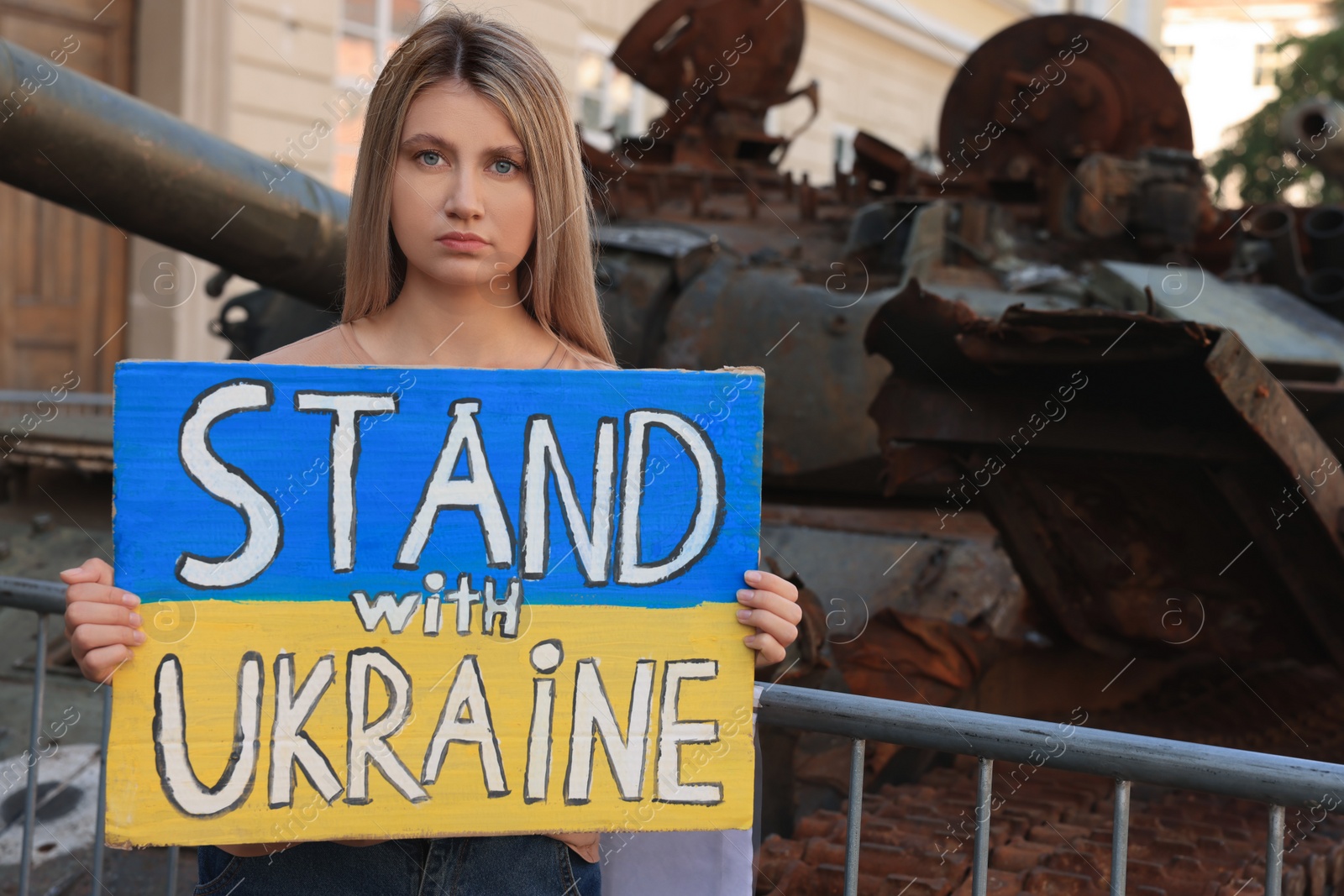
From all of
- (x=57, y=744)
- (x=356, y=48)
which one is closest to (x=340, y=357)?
(x=57, y=744)

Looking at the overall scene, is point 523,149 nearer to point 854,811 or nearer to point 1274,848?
point 854,811

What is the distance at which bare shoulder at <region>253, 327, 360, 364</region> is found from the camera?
1808 millimetres

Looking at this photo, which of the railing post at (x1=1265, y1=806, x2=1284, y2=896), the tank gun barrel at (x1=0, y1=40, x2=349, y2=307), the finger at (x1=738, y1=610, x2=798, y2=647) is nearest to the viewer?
the finger at (x1=738, y1=610, x2=798, y2=647)

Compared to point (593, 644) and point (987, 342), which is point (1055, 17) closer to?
point (987, 342)

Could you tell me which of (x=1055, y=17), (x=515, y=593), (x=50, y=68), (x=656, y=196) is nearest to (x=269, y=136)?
(x=656, y=196)

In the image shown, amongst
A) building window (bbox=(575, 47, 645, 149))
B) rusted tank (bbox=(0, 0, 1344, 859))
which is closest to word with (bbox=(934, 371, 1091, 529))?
rusted tank (bbox=(0, 0, 1344, 859))

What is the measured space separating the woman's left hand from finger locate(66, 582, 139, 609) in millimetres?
708

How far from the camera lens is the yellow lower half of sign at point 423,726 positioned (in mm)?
1685

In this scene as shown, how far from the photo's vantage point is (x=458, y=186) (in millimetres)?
1708

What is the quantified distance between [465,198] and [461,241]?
5 cm

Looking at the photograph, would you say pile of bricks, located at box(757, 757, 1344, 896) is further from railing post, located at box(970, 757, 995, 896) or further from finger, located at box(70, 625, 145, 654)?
finger, located at box(70, 625, 145, 654)

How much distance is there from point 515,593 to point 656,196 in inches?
177

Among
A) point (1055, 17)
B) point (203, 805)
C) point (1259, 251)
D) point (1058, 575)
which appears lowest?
point (203, 805)

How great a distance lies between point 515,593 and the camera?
1771mm
